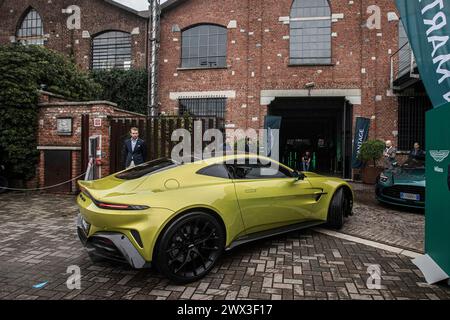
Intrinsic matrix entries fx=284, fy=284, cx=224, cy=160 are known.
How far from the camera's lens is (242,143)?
11.3 m

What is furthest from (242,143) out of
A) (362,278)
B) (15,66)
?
(362,278)

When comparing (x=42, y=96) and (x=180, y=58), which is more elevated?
(x=180, y=58)

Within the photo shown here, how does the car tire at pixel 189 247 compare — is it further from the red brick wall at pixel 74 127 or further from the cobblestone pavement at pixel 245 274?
the red brick wall at pixel 74 127

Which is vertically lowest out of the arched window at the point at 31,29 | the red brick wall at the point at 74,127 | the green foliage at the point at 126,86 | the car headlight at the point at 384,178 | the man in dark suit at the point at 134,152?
the car headlight at the point at 384,178

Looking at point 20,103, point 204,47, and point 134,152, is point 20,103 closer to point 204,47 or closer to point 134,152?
Result: point 134,152

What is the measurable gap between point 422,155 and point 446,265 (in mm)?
6097

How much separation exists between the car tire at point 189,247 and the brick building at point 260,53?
9.64 meters

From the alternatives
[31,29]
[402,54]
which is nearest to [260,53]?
[402,54]

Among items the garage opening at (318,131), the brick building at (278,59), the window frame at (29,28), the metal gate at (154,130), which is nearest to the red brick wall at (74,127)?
the metal gate at (154,130)

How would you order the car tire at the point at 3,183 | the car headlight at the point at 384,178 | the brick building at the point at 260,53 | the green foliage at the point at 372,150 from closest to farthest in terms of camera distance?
the car headlight at the point at 384,178, the car tire at the point at 3,183, the green foliage at the point at 372,150, the brick building at the point at 260,53

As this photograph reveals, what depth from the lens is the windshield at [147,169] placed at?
3.39 m

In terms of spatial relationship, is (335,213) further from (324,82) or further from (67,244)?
(324,82)

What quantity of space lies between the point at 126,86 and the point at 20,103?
22.4 feet

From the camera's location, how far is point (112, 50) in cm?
1552
